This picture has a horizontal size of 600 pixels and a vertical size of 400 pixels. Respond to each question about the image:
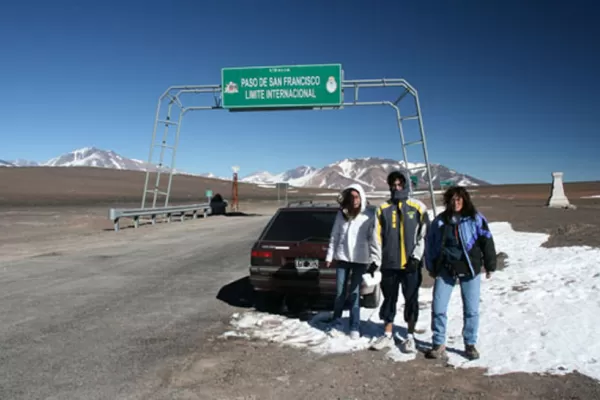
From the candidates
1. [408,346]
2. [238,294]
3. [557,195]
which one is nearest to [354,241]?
[408,346]

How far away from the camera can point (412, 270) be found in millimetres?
5539

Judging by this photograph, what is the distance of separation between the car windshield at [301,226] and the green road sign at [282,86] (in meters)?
15.4

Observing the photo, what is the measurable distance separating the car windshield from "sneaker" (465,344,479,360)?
2817 mm

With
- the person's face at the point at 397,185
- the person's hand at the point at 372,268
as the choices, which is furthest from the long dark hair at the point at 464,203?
the person's hand at the point at 372,268

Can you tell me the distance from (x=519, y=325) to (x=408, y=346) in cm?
155

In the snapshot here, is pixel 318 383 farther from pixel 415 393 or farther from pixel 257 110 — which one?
pixel 257 110

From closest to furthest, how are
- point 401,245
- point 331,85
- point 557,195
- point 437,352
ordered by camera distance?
point 437,352 < point 401,245 < point 331,85 < point 557,195

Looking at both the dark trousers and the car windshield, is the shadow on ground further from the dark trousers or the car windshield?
the dark trousers

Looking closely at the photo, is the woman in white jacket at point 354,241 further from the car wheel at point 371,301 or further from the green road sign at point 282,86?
the green road sign at point 282,86

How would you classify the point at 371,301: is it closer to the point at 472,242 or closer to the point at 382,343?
the point at 382,343

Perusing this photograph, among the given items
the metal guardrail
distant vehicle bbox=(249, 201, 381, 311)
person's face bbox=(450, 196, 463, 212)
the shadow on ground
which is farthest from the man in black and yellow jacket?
the metal guardrail

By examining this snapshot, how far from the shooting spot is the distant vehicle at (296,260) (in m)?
7.26

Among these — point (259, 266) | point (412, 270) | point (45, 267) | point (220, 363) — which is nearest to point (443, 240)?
point (412, 270)

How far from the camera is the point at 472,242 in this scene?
514 cm
